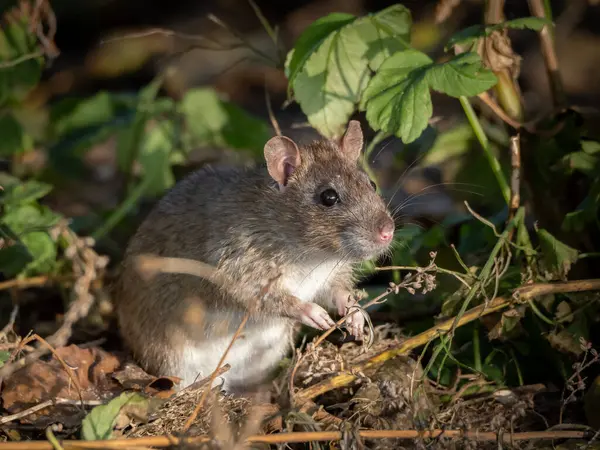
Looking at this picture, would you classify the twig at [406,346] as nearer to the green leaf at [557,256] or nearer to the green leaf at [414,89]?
the green leaf at [557,256]

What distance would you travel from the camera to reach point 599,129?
4.10m

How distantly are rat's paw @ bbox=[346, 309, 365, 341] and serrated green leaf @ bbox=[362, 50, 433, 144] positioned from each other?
0.84 metres

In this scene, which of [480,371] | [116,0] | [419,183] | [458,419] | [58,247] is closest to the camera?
[458,419]

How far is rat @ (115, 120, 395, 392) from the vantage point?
3.70 metres

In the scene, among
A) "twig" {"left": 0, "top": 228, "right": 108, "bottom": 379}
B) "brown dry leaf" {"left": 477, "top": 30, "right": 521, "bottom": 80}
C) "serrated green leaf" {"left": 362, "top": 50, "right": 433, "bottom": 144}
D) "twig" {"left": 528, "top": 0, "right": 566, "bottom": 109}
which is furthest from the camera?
"twig" {"left": 528, "top": 0, "right": 566, "bottom": 109}

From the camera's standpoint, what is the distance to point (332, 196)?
374 cm

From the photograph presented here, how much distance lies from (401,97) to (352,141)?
524 mm

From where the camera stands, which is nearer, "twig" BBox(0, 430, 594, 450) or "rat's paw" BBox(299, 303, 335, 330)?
"twig" BBox(0, 430, 594, 450)

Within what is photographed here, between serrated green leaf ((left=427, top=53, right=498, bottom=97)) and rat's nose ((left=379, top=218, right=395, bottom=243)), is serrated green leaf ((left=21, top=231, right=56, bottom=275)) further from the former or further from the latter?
serrated green leaf ((left=427, top=53, right=498, bottom=97))

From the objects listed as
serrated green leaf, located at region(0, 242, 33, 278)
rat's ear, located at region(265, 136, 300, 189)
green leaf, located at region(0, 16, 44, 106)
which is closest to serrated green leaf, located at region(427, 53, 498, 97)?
rat's ear, located at region(265, 136, 300, 189)

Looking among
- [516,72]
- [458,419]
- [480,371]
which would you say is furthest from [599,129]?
[458,419]

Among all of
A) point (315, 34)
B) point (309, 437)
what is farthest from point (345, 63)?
point (309, 437)

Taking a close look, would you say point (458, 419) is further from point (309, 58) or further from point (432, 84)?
point (309, 58)

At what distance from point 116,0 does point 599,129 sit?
608 cm
